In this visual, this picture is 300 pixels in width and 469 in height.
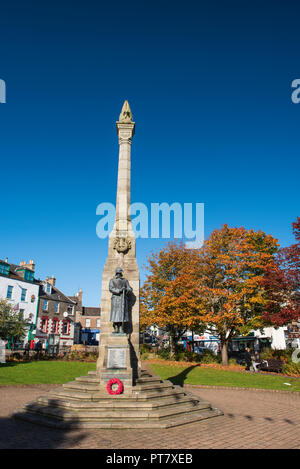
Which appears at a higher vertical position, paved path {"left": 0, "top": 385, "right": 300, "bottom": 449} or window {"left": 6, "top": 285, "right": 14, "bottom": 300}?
window {"left": 6, "top": 285, "right": 14, "bottom": 300}

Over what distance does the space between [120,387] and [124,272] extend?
4.92 metres

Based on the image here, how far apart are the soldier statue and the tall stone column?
1.45 feet

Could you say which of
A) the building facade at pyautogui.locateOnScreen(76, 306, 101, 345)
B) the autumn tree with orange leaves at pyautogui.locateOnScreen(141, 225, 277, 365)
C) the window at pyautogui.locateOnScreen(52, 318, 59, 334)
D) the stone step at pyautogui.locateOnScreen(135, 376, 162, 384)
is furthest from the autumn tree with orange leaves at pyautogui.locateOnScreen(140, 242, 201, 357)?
the building facade at pyautogui.locateOnScreen(76, 306, 101, 345)

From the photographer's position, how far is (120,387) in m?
9.93

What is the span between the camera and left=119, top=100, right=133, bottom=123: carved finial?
640 inches

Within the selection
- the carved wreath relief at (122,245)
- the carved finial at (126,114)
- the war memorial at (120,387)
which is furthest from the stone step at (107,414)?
the carved finial at (126,114)

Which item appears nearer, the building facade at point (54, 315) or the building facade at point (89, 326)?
the building facade at point (54, 315)

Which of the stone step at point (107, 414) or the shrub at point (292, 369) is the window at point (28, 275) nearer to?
the shrub at point (292, 369)

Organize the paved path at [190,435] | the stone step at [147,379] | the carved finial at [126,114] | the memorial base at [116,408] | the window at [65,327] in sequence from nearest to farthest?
1. the paved path at [190,435]
2. the memorial base at [116,408]
3. the stone step at [147,379]
4. the carved finial at [126,114]
5. the window at [65,327]

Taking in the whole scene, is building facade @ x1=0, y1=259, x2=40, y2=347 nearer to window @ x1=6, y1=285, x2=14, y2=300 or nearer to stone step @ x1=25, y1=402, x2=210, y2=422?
window @ x1=6, y1=285, x2=14, y2=300

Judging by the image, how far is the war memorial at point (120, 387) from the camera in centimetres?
855

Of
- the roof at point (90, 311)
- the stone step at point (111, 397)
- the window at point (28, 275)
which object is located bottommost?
the stone step at point (111, 397)

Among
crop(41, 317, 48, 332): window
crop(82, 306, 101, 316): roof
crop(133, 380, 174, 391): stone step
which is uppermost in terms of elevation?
crop(82, 306, 101, 316): roof

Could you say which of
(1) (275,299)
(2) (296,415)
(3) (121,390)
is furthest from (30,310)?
(2) (296,415)
